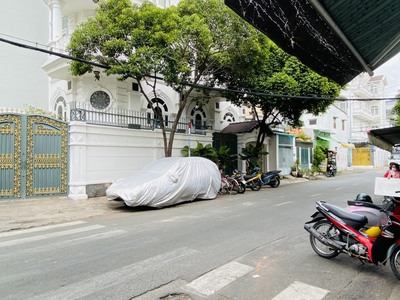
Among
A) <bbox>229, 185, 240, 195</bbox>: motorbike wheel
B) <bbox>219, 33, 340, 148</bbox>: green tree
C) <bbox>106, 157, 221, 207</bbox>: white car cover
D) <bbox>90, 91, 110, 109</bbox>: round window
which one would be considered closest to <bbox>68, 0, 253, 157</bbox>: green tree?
<bbox>219, 33, 340, 148</bbox>: green tree

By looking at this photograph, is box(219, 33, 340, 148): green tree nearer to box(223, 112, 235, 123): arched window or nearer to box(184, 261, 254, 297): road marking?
box(223, 112, 235, 123): arched window

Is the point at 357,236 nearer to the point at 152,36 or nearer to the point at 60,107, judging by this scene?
the point at 152,36

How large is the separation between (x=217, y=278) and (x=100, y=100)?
41.3 feet

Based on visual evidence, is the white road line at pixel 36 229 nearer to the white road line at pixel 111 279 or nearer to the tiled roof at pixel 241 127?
the white road line at pixel 111 279

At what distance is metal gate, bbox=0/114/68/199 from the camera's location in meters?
10.0

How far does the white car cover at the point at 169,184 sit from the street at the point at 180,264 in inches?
69.2

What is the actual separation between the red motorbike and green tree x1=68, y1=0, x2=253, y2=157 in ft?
25.2

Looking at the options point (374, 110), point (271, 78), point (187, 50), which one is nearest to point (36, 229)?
point (187, 50)

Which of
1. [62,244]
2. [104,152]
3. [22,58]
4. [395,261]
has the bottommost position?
[62,244]

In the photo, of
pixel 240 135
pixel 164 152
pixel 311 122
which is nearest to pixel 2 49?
pixel 164 152

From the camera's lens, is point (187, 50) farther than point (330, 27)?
Yes

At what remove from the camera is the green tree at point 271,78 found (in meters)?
12.7

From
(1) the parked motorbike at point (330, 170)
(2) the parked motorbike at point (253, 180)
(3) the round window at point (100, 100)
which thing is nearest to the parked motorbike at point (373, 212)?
(2) the parked motorbike at point (253, 180)

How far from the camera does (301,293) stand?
11.3 ft
